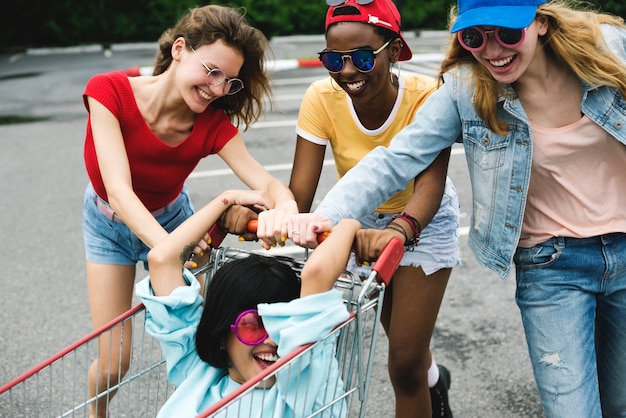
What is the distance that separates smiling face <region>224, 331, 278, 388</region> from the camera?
7.18 feet

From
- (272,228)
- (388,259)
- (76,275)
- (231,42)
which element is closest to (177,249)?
(272,228)

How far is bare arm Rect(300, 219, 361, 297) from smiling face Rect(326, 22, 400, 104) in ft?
2.33

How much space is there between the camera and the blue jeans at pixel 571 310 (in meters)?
2.36

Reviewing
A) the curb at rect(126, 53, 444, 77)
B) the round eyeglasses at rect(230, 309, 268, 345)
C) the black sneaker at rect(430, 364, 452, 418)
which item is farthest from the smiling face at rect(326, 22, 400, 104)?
the curb at rect(126, 53, 444, 77)

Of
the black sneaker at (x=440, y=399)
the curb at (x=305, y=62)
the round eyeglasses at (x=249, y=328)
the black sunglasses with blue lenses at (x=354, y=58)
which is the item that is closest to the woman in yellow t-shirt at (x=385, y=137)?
the black sunglasses with blue lenses at (x=354, y=58)

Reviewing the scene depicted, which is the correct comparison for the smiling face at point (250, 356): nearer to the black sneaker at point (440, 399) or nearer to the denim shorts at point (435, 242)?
the denim shorts at point (435, 242)

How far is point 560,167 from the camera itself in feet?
7.66

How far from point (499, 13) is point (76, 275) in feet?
13.2

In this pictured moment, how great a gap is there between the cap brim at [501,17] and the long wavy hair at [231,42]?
3.07 feet

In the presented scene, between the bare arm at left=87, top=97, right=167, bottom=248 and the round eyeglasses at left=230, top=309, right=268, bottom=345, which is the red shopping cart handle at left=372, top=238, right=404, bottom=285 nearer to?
the round eyeglasses at left=230, top=309, right=268, bottom=345

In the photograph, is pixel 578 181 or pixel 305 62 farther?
pixel 305 62

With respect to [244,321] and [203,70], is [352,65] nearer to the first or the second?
[203,70]

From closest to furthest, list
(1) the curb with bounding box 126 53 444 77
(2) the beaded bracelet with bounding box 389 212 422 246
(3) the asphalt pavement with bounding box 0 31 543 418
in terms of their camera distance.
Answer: (2) the beaded bracelet with bounding box 389 212 422 246 < (3) the asphalt pavement with bounding box 0 31 543 418 < (1) the curb with bounding box 126 53 444 77

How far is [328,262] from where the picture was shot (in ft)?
7.01
